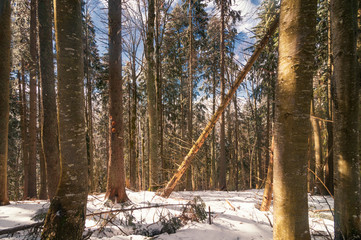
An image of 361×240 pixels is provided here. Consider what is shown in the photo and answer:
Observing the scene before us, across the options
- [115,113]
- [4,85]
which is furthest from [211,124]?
[4,85]

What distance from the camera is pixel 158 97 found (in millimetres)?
9242

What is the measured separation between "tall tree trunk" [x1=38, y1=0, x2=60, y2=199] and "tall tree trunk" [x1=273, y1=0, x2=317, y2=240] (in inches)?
261

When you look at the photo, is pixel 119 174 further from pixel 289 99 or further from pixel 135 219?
pixel 289 99

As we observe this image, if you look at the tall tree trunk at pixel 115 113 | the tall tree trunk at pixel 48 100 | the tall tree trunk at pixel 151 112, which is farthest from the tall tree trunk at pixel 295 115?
the tall tree trunk at pixel 48 100

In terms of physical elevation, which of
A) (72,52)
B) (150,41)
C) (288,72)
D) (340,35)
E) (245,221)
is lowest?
(245,221)

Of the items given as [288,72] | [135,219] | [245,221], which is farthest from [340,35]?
[135,219]

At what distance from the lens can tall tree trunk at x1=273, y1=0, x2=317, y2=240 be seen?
1598 millimetres

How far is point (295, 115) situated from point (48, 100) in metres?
6.86

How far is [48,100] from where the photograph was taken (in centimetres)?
579

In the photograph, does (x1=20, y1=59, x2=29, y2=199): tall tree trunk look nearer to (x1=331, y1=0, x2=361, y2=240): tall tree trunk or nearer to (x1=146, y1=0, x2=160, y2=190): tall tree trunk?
(x1=146, y1=0, x2=160, y2=190): tall tree trunk

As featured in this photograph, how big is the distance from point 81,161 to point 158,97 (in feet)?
22.5

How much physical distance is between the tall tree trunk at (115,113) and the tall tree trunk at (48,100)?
214 cm

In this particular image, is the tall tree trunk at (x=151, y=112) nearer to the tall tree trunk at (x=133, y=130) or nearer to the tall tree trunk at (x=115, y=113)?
the tall tree trunk at (x=115, y=113)

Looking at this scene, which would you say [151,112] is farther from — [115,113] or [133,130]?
[133,130]
